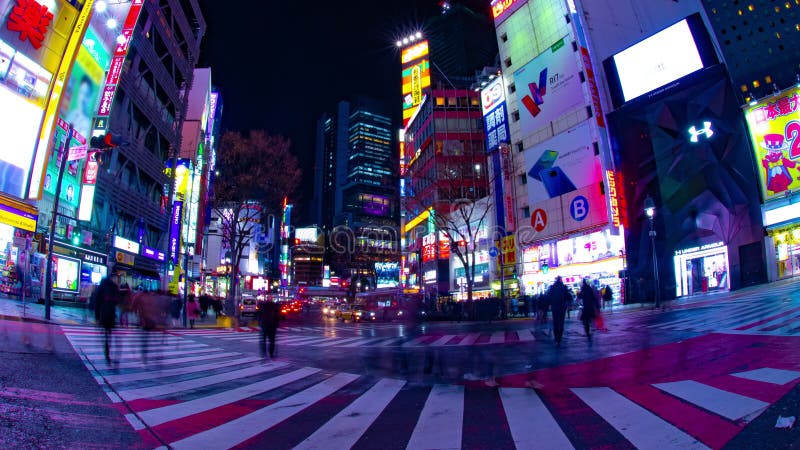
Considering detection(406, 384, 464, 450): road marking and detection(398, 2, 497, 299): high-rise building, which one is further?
detection(398, 2, 497, 299): high-rise building

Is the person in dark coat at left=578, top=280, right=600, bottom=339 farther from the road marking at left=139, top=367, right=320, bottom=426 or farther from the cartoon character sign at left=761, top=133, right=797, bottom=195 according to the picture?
the cartoon character sign at left=761, top=133, right=797, bottom=195

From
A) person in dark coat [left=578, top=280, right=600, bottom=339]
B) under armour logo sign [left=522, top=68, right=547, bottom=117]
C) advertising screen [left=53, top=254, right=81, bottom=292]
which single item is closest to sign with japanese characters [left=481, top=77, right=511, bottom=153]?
under armour logo sign [left=522, top=68, right=547, bottom=117]

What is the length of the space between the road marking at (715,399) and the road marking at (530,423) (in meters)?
1.74

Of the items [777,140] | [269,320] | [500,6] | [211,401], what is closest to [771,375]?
[211,401]

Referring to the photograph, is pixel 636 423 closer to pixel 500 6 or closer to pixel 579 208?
pixel 579 208

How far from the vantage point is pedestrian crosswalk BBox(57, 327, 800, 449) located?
437 cm

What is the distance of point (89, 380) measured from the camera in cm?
699

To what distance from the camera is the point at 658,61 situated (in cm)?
3331

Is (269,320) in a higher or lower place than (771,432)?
higher

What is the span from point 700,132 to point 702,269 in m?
10.3

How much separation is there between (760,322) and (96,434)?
14.8m

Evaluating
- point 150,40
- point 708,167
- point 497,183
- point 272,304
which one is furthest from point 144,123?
point 708,167

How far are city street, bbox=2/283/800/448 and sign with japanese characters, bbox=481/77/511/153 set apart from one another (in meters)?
38.3

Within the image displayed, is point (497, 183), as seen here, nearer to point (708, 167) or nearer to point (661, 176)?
point (661, 176)
